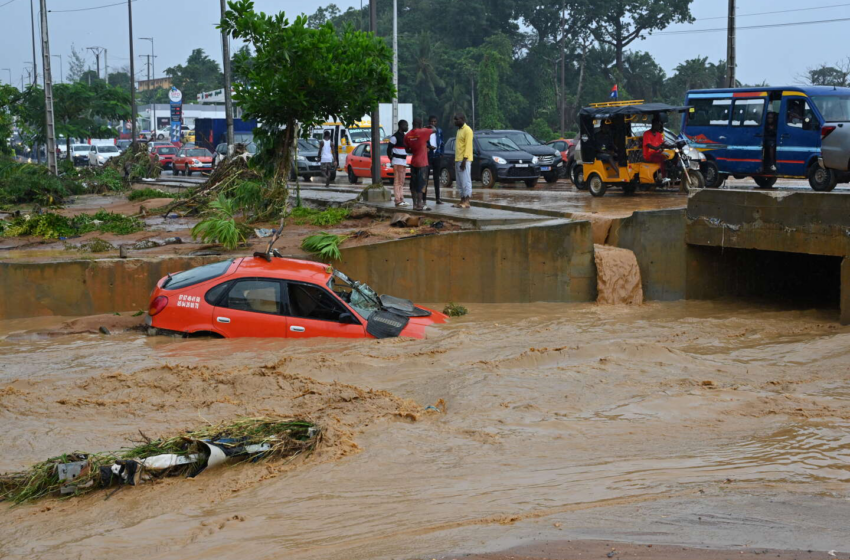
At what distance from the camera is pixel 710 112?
65.0 ft

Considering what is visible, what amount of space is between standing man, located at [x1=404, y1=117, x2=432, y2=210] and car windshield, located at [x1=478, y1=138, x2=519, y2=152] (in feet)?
27.4

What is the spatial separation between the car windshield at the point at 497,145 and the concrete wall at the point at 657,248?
9.88 m

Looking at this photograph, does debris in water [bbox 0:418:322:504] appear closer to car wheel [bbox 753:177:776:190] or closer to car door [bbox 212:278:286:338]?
car door [bbox 212:278:286:338]

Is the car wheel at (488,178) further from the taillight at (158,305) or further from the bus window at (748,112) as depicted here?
the taillight at (158,305)

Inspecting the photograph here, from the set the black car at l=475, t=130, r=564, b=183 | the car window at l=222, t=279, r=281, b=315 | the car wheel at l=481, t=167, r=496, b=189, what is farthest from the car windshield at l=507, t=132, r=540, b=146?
Result: the car window at l=222, t=279, r=281, b=315

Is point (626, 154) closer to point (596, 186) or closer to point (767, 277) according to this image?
point (596, 186)

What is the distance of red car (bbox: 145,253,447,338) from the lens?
9.54 metres

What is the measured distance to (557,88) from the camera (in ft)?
203

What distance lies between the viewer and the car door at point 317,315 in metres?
9.56

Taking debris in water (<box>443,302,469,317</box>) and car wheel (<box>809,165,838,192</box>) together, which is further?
car wheel (<box>809,165,838,192</box>)

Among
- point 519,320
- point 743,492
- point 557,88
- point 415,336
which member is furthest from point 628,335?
point 557,88

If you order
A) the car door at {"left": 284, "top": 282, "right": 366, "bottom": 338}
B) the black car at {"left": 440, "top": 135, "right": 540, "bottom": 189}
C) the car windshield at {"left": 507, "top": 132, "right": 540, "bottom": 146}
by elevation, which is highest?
the car windshield at {"left": 507, "top": 132, "right": 540, "bottom": 146}

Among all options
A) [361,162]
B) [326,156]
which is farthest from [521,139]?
[326,156]

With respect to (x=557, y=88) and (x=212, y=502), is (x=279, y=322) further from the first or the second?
(x=557, y=88)
